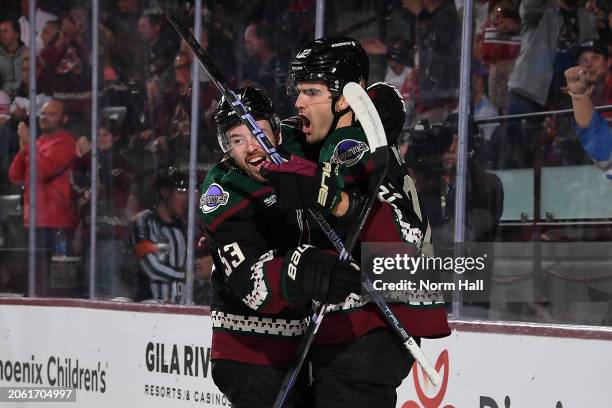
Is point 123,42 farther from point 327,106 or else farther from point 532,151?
point 327,106

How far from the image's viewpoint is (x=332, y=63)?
255 cm

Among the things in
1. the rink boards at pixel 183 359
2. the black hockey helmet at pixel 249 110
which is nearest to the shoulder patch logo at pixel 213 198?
Result: the black hockey helmet at pixel 249 110

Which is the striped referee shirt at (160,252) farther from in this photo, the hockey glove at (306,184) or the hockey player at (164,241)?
the hockey glove at (306,184)

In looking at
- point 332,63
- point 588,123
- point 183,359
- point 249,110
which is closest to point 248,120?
point 249,110

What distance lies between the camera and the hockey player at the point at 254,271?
2.43 metres

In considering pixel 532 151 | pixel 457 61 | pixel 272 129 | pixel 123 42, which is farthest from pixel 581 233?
pixel 123 42

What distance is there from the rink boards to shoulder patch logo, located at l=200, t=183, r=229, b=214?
1.44 m

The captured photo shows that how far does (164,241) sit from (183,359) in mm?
585

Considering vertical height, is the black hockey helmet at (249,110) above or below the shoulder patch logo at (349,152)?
above

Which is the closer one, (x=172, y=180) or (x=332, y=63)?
(x=332, y=63)

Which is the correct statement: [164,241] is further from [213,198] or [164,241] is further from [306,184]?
[306,184]

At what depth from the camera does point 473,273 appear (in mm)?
4047

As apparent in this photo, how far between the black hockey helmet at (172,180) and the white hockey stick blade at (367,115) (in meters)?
2.85

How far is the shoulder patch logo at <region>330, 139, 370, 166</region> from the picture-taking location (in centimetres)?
246
